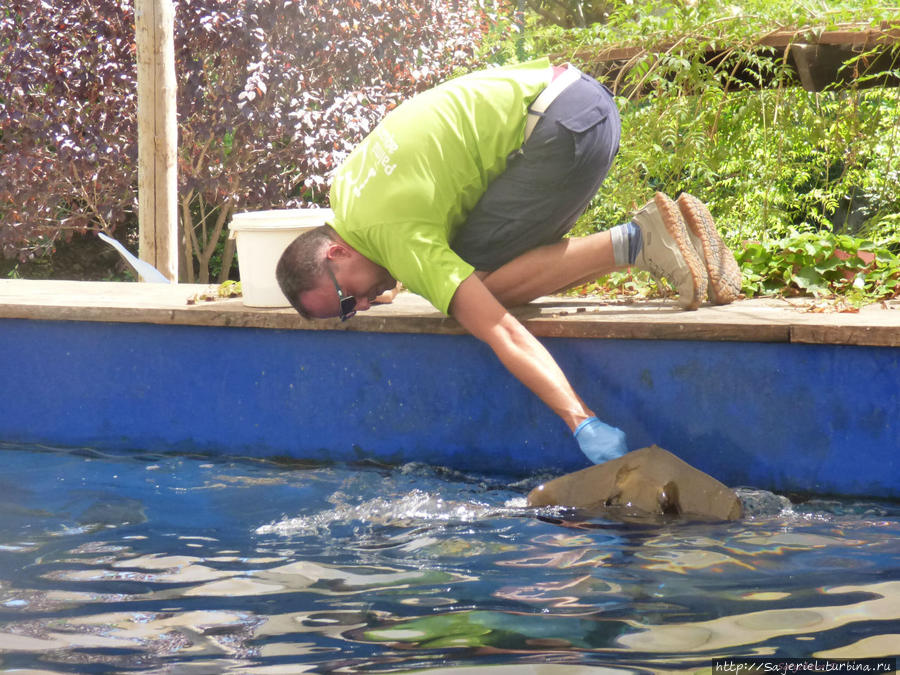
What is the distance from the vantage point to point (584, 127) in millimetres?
3195

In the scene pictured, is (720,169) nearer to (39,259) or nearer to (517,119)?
(517,119)

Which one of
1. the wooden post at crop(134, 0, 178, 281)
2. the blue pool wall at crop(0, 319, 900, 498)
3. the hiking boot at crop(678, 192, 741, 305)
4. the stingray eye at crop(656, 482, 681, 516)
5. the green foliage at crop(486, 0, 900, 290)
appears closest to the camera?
the stingray eye at crop(656, 482, 681, 516)

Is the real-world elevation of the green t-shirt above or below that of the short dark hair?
above

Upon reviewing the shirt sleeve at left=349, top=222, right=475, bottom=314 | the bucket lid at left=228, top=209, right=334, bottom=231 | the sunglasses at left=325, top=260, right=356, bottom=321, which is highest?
the bucket lid at left=228, top=209, right=334, bottom=231

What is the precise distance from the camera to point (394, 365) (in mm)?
3533

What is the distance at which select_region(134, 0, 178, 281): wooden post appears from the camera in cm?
545

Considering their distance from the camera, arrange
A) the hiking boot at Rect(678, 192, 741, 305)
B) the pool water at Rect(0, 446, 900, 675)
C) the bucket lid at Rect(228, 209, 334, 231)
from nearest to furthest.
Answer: the pool water at Rect(0, 446, 900, 675) < the hiking boot at Rect(678, 192, 741, 305) < the bucket lid at Rect(228, 209, 334, 231)

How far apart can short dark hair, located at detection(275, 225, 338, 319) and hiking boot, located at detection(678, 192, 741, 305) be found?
1.24 metres

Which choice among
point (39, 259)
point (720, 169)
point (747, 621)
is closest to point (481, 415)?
point (747, 621)

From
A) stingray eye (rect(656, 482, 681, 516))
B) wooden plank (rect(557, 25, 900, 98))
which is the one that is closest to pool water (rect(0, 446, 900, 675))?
stingray eye (rect(656, 482, 681, 516))

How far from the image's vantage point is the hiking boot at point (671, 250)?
3309mm

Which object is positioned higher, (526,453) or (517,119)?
(517,119)

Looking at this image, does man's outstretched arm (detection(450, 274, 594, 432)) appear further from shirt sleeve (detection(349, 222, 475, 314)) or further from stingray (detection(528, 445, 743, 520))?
stingray (detection(528, 445, 743, 520))

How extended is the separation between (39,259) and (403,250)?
7671 mm
